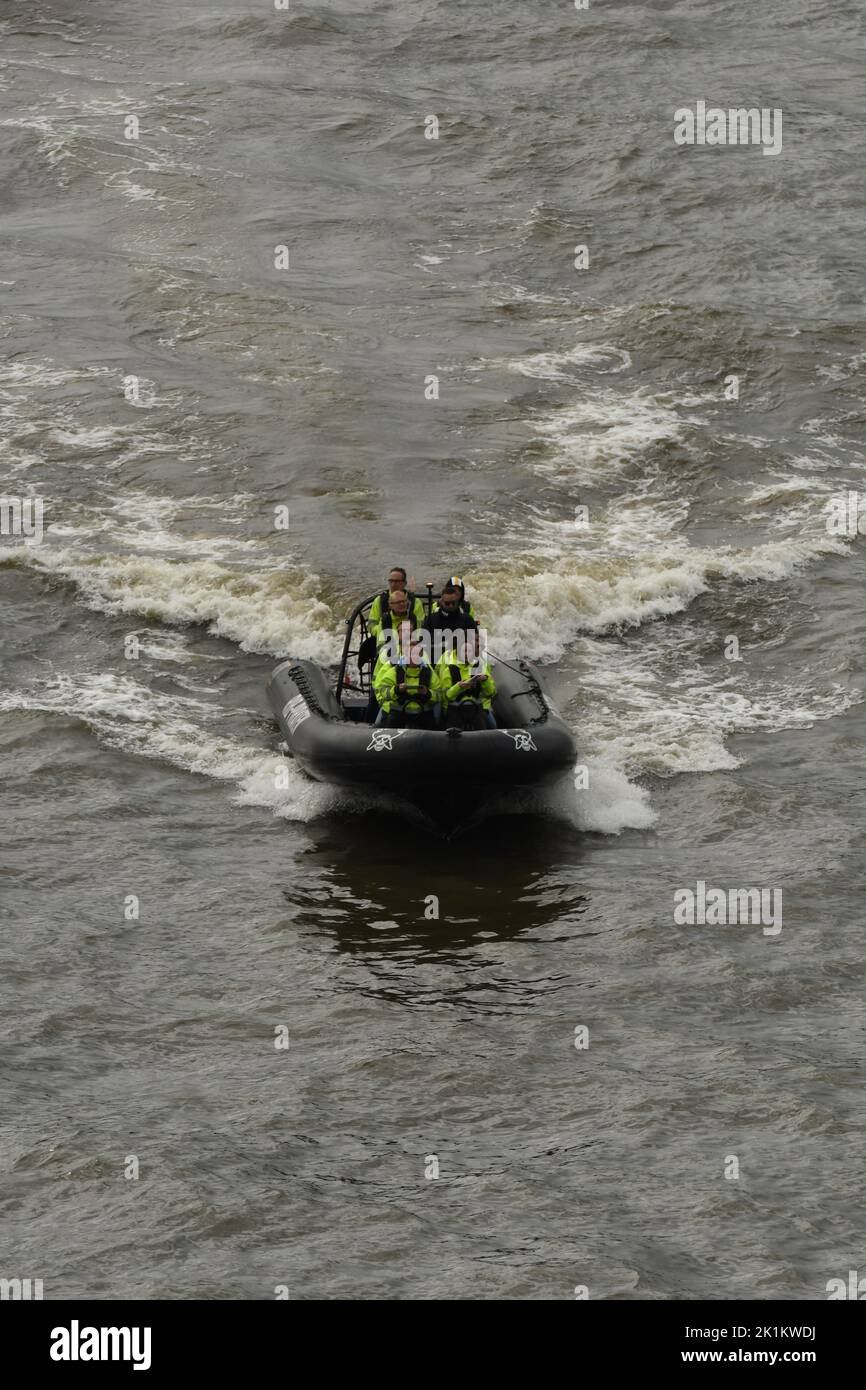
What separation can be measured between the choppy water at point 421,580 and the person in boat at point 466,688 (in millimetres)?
708

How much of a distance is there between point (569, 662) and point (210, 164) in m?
13.3

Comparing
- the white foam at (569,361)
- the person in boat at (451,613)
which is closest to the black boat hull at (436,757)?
the person in boat at (451,613)

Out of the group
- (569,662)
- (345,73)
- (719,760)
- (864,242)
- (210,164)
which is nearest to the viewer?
(719,760)

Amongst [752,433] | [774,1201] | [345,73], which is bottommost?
[774,1201]

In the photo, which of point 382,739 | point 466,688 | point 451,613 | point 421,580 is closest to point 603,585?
point 421,580

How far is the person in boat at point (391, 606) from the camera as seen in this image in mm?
12750

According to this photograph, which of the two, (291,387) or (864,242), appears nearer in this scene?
(291,387)

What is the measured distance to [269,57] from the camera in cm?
2983

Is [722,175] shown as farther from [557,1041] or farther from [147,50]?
[557,1041]

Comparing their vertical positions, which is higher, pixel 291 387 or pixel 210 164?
pixel 210 164

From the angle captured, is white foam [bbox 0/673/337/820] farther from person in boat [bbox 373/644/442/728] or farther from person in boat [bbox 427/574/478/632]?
person in boat [bbox 427/574/478/632]

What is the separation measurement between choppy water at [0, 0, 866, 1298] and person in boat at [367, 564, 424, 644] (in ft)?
4.34

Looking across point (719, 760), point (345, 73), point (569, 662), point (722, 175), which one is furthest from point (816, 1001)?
point (345, 73)

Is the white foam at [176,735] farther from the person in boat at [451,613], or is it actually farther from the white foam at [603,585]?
the white foam at [603,585]
